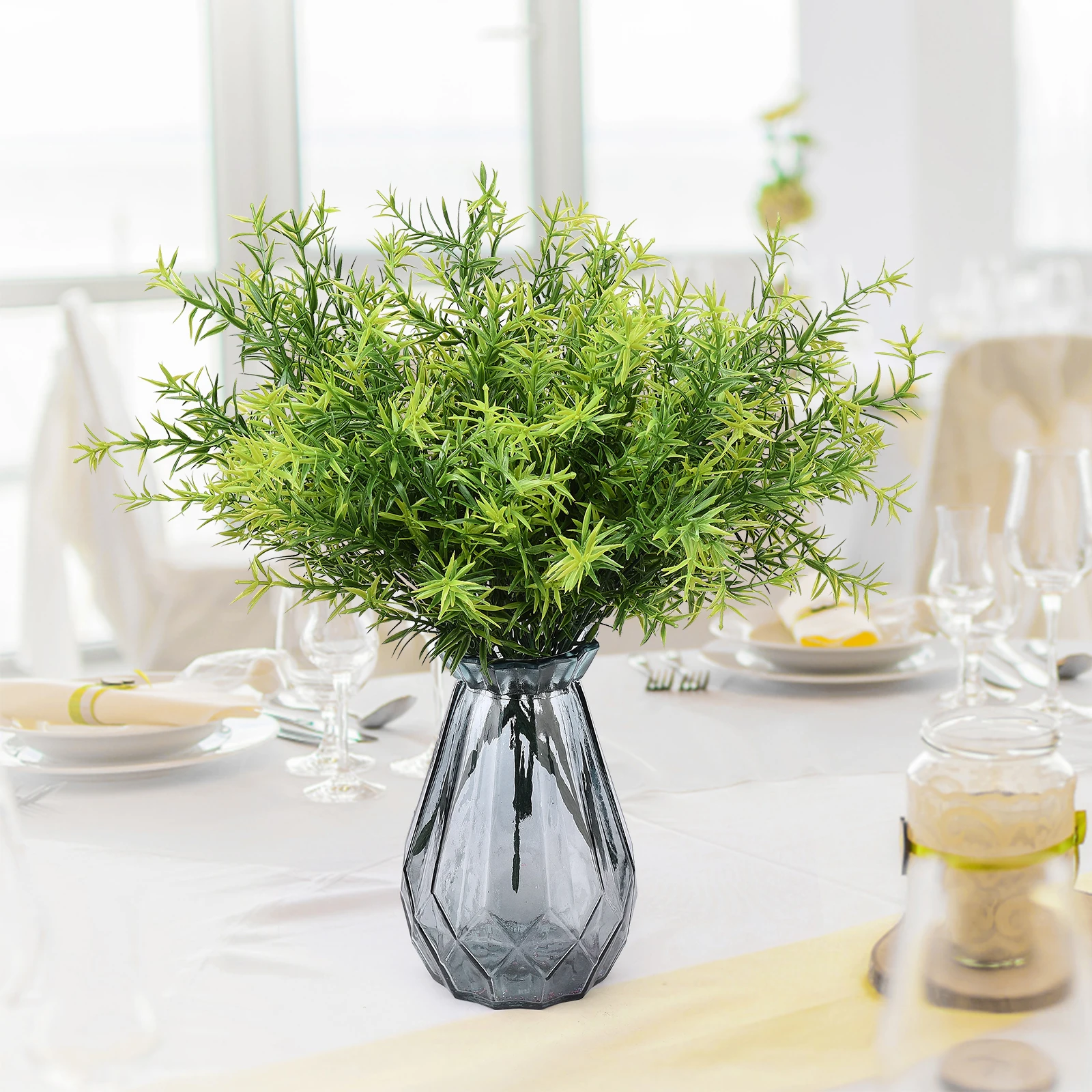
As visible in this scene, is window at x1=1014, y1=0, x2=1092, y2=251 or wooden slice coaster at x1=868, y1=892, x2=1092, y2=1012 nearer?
wooden slice coaster at x1=868, y1=892, x2=1092, y2=1012

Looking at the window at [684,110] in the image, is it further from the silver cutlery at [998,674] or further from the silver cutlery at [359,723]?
the silver cutlery at [359,723]

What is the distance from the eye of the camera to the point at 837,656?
1.18 metres

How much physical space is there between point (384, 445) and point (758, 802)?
0.49 m

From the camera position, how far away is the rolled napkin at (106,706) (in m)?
0.98

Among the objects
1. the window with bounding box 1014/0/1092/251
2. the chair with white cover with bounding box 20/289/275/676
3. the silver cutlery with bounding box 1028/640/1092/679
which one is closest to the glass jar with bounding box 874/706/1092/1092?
the silver cutlery with bounding box 1028/640/1092/679

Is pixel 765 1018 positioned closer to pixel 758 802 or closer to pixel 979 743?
pixel 979 743

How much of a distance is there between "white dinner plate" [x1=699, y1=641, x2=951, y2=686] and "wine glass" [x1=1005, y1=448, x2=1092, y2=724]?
113 millimetres

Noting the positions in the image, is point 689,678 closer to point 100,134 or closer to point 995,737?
point 995,737

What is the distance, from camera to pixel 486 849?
1.94ft

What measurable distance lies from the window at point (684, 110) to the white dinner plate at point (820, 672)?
3395 millimetres

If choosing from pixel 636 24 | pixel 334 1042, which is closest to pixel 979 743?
pixel 334 1042

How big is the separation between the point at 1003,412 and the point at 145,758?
5.01ft

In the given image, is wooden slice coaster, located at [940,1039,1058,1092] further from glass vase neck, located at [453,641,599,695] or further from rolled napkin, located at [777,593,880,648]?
rolled napkin, located at [777,593,880,648]

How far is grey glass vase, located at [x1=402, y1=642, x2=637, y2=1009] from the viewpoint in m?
0.59
